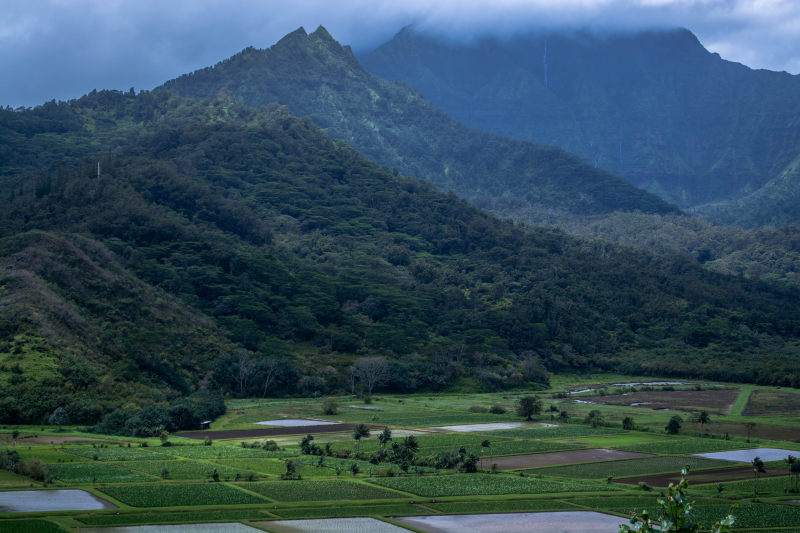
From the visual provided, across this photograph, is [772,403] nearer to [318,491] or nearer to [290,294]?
[318,491]

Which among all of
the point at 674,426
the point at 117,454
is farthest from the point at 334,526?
the point at 674,426

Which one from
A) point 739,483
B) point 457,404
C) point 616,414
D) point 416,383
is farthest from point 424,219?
point 739,483

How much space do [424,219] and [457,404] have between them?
10244 centimetres

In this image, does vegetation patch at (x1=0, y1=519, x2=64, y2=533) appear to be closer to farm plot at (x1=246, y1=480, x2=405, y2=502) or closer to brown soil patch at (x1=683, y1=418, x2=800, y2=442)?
farm plot at (x1=246, y1=480, x2=405, y2=502)

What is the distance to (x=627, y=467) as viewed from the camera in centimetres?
5059

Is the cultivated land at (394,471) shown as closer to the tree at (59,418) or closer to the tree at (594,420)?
the tree at (594,420)

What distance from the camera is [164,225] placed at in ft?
430

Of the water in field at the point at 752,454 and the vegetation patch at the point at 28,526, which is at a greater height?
the vegetation patch at the point at 28,526

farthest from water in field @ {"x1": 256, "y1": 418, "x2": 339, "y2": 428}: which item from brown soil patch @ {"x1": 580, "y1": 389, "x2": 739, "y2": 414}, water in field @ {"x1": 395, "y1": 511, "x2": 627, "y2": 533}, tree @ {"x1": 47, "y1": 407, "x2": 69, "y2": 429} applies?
water in field @ {"x1": 395, "y1": 511, "x2": 627, "y2": 533}

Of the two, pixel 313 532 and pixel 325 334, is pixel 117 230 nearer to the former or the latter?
pixel 325 334

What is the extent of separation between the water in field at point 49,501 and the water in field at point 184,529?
3585 millimetres

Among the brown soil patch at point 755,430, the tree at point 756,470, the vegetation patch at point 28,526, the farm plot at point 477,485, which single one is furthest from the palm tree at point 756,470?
the vegetation patch at point 28,526

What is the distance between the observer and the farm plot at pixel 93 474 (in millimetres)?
42500

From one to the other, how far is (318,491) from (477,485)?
27.6ft
